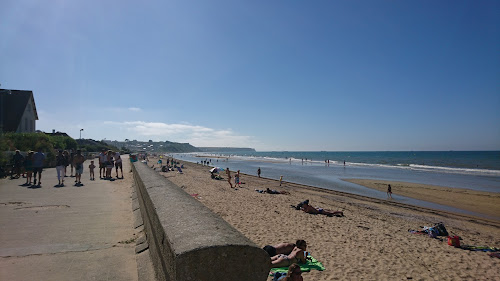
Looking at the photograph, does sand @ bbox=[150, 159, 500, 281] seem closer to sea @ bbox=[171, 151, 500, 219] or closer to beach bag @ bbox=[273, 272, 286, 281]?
beach bag @ bbox=[273, 272, 286, 281]

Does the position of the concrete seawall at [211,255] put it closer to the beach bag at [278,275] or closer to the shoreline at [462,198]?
the beach bag at [278,275]

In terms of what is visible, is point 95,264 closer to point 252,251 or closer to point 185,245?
point 185,245

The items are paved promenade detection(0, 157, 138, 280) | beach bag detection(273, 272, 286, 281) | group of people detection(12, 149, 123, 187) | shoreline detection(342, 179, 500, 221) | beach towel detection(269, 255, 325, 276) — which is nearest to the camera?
paved promenade detection(0, 157, 138, 280)

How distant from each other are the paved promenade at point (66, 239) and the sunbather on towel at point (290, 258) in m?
2.56

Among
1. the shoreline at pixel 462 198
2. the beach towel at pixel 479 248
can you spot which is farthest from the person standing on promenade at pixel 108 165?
the shoreline at pixel 462 198

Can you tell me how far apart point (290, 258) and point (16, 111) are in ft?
113

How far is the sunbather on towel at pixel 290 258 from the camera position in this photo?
17.1 ft

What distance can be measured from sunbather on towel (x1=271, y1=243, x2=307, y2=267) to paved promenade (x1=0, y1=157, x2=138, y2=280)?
101 inches

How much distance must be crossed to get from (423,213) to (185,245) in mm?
15115

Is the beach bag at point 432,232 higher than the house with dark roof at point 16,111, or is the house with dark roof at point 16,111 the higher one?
the house with dark roof at point 16,111

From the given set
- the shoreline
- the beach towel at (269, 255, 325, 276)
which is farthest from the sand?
the shoreline

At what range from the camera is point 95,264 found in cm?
372

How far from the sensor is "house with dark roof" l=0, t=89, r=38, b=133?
2761cm

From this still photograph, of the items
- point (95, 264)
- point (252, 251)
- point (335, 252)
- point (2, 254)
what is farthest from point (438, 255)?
point (2, 254)
